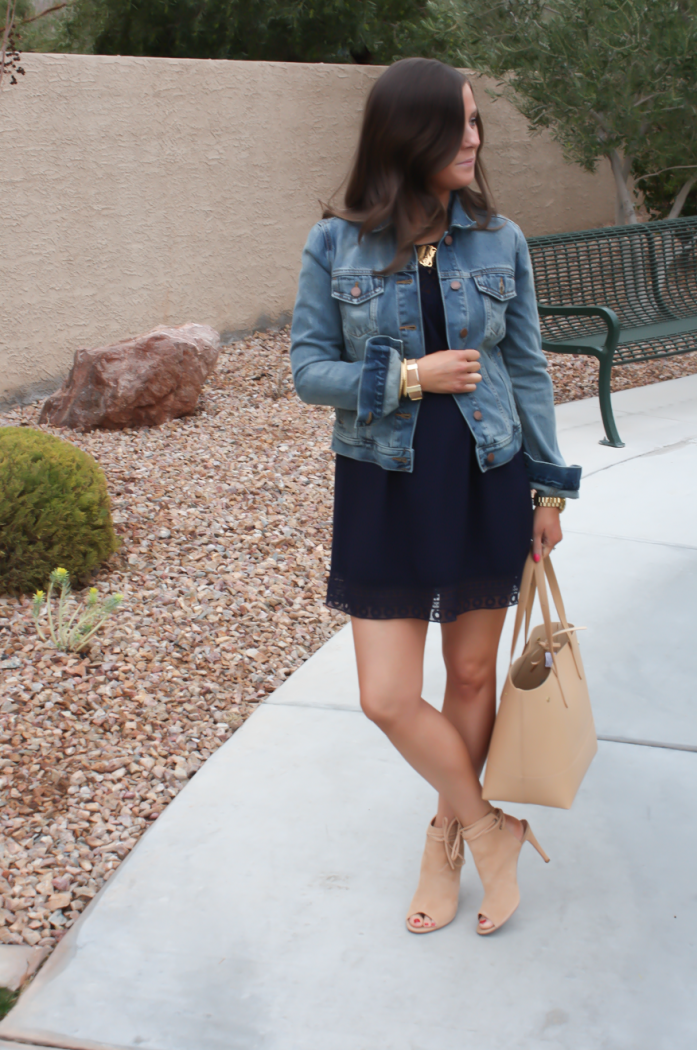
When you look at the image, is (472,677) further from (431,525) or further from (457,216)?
(457,216)


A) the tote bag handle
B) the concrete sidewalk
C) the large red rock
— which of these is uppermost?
the tote bag handle

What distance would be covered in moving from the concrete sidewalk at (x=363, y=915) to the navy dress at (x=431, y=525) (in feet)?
2.47

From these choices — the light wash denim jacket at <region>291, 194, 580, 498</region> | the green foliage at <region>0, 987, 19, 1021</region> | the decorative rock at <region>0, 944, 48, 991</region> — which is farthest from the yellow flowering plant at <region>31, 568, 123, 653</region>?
the light wash denim jacket at <region>291, 194, 580, 498</region>

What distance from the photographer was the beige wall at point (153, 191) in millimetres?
6668

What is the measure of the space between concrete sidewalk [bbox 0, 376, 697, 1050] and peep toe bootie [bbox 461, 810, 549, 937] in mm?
54

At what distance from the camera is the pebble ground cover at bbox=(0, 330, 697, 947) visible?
2.51m

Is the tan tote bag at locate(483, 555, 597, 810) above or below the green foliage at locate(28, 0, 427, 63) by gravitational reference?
below

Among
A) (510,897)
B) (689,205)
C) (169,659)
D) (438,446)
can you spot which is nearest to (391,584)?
(438,446)

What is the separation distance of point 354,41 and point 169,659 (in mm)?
9974

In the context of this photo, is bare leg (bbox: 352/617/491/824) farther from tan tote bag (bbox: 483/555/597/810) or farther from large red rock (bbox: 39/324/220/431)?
large red rock (bbox: 39/324/220/431)

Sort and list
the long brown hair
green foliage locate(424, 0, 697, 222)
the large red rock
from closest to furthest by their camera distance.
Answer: the long brown hair
the large red rock
green foliage locate(424, 0, 697, 222)

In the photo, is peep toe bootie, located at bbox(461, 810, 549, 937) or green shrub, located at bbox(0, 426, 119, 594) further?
green shrub, located at bbox(0, 426, 119, 594)

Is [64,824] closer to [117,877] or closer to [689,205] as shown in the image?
[117,877]

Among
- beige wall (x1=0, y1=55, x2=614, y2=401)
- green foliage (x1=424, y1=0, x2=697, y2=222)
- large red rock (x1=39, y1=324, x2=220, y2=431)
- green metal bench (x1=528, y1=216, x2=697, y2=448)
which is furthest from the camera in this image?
green foliage (x1=424, y1=0, x2=697, y2=222)
